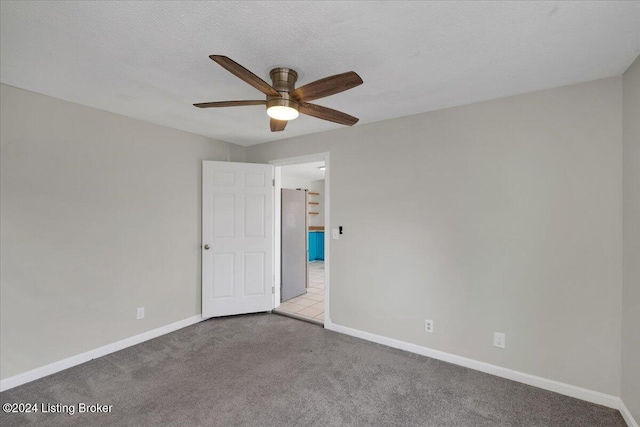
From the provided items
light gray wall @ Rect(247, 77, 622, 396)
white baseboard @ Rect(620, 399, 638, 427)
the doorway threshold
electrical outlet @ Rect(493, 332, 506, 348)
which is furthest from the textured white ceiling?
the doorway threshold

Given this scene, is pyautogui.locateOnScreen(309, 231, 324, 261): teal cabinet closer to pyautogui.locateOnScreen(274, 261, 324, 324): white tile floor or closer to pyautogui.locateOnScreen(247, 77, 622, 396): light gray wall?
pyautogui.locateOnScreen(274, 261, 324, 324): white tile floor

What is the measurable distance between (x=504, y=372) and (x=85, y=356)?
3.67m

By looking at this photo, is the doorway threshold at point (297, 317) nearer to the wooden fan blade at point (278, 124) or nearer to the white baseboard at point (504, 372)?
the white baseboard at point (504, 372)

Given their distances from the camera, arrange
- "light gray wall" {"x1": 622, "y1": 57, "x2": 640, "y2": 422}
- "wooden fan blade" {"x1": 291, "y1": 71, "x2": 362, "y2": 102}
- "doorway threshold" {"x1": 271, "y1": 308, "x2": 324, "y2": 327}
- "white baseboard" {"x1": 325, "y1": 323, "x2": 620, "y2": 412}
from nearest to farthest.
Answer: "wooden fan blade" {"x1": 291, "y1": 71, "x2": 362, "y2": 102}
"light gray wall" {"x1": 622, "y1": 57, "x2": 640, "y2": 422}
"white baseboard" {"x1": 325, "y1": 323, "x2": 620, "y2": 412}
"doorway threshold" {"x1": 271, "y1": 308, "x2": 324, "y2": 327}

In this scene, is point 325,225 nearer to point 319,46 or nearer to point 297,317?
point 297,317

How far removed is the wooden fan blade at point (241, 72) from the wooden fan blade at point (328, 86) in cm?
16

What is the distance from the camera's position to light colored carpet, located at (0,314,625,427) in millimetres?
1868

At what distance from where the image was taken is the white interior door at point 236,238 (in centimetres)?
358

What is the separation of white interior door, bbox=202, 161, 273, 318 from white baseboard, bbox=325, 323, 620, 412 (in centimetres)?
144

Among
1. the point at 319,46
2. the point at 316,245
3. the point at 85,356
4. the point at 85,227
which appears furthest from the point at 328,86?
the point at 316,245

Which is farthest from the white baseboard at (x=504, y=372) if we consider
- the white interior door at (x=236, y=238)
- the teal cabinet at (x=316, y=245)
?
the teal cabinet at (x=316, y=245)

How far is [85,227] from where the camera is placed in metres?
2.59

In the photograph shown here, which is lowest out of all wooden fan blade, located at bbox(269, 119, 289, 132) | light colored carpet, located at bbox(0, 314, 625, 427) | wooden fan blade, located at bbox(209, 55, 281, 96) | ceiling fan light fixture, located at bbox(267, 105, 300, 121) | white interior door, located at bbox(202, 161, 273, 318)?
light colored carpet, located at bbox(0, 314, 625, 427)

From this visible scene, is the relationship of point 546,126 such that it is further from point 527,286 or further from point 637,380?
point 637,380
